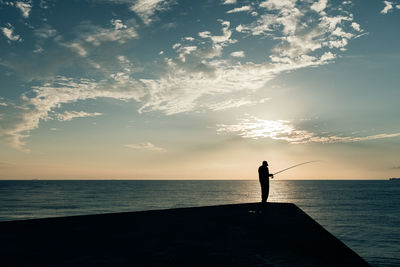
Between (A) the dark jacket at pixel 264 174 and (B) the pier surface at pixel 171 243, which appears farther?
(A) the dark jacket at pixel 264 174

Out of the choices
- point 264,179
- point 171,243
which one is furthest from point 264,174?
point 171,243

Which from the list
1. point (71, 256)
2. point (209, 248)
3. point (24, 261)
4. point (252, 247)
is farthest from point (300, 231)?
point (24, 261)

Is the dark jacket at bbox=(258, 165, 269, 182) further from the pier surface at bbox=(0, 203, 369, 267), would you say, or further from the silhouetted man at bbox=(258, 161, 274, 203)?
Result: the pier surface at bbox=(0, 203, 369, 267)

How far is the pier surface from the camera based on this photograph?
429 centimetres

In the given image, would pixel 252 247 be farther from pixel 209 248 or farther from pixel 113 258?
pixel 113 258

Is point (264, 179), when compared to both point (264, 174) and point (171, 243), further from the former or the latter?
point (171, 243)

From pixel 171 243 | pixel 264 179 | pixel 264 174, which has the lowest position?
pixel 171 243

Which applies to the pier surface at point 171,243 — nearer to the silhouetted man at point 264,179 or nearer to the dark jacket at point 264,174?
the silhouetted man at point 264,179

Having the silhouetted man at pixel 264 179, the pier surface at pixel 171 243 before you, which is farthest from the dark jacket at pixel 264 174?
the pier surface at pixel 171 243

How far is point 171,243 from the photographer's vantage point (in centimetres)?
539

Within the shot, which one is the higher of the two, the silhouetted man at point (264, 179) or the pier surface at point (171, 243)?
the silhouetted man at point (264, 179)

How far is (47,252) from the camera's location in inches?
190

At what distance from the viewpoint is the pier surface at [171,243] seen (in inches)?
169

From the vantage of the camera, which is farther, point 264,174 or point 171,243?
point 264,174
